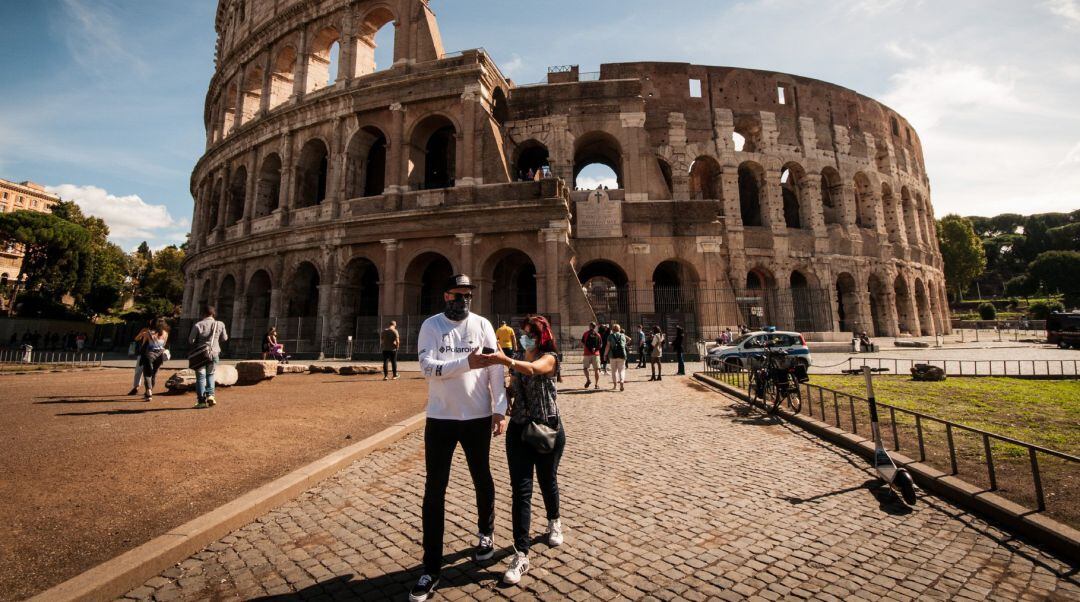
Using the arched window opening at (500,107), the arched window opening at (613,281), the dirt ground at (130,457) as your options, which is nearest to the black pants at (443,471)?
the dirt ground at (130,457)

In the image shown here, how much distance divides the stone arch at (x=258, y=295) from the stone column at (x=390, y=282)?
727 cm

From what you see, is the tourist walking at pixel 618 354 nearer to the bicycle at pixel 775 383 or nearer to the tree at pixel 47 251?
the bicycle at pixel 775 383

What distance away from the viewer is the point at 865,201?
27.0 meters

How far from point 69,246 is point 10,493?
51954 millimetres

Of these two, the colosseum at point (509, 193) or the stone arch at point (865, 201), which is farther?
the stone arch at point (865, 201)

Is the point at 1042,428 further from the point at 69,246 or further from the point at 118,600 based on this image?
the point at 69,246

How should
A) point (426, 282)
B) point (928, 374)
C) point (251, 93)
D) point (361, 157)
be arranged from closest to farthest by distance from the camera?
1. point (928, 374)
2. point (361, 157)
3. point (426, 282)
4. point (251, 93)

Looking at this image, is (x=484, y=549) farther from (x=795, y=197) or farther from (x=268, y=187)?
(x=795, y=197)

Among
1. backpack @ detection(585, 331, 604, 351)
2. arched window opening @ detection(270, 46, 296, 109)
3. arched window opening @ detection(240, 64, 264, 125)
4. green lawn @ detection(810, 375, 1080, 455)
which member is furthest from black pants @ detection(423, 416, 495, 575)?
arched window opening @ detection(240, 64, 264, 125)

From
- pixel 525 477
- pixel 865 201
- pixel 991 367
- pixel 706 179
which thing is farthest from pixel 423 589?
pixel 865 201

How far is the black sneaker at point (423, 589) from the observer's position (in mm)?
2195

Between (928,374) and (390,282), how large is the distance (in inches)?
679

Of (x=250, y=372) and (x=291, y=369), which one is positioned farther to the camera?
(x=291, y=369)

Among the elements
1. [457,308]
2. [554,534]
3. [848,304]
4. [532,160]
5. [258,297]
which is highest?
[532,160]
